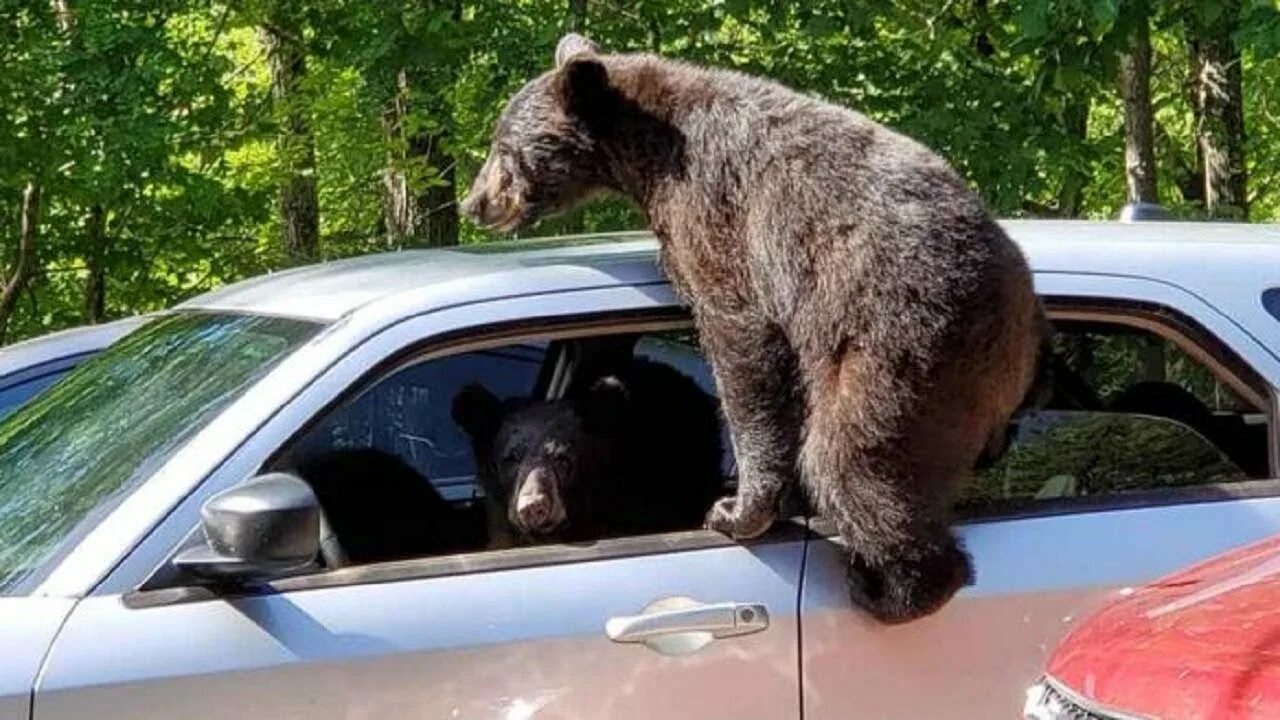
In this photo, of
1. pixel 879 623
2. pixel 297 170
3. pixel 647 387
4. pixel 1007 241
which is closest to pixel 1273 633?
pixel 879 623

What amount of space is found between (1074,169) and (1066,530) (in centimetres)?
699

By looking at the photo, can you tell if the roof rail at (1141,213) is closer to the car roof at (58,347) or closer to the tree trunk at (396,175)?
the car roof at (58,347)

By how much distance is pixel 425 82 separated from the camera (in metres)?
11.4

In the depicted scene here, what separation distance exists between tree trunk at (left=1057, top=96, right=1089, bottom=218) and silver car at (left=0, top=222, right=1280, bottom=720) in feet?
20.9

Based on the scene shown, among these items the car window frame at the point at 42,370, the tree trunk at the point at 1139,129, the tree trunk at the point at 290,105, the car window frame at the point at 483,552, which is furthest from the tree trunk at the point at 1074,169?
the car window frame at the point at 483,552

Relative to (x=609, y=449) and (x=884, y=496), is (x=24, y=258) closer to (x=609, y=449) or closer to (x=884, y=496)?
(x=609, y=449)

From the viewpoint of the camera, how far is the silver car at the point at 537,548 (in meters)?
3.34

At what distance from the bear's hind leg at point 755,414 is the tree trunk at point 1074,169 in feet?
22.8

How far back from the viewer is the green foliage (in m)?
10.2

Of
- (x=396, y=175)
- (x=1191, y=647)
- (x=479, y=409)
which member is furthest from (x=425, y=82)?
(x=1191, y=647)

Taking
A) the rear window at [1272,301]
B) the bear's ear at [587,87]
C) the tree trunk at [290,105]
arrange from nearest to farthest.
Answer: the rear window at [1272,301] → the bear's ear at [587,87] → the tree trunk at [290,105]

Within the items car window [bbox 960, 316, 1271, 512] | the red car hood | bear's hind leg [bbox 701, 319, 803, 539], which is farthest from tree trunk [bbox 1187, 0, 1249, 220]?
the red car hood

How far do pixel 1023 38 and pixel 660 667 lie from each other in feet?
20.0

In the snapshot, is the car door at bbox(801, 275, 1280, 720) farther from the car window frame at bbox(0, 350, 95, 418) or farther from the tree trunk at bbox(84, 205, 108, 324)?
the tree trunk at bbox(84, 205, 108, 324)
